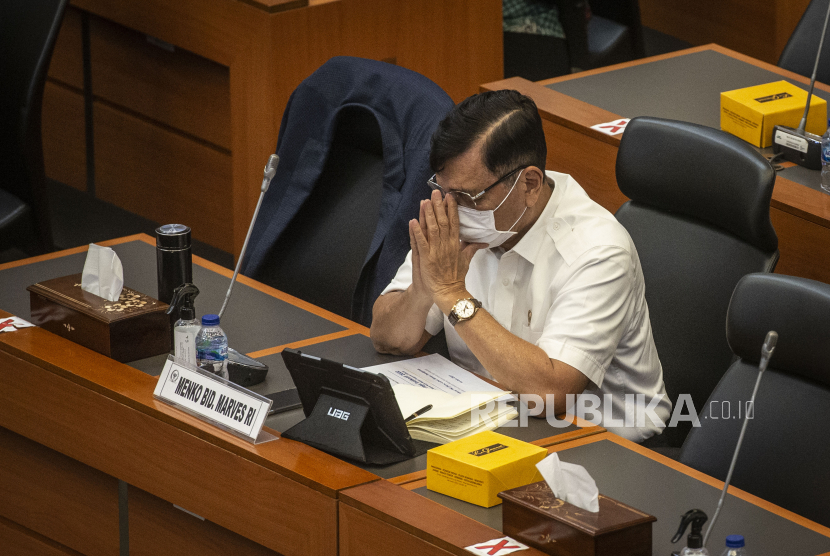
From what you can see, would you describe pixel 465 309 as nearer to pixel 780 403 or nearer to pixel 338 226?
pixel 780 403

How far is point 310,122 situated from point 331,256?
330 millimetres

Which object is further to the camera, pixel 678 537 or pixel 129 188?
pixel 129 188

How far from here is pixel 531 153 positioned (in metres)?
2.37

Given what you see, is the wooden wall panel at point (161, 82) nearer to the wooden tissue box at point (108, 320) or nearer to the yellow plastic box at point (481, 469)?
the wooden tissue box at point (108, 320)

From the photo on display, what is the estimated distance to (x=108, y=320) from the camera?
91.5 inches

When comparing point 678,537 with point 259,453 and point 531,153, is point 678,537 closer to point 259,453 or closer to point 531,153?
point 259,453

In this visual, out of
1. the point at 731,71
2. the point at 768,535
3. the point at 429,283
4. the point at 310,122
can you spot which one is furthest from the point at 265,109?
the point at 768,535

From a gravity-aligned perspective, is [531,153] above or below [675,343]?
above

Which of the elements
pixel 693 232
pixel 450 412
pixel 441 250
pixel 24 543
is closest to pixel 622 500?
pixel 450 412

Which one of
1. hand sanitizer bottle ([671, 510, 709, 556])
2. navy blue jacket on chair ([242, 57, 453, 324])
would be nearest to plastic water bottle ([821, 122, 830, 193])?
navy blue jacket on chair ([242, 57, 453, 324])

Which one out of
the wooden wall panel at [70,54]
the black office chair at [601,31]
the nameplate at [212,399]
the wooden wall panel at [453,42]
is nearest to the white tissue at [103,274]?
the nameplate at [212,399]

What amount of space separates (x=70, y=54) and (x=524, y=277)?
267 cm

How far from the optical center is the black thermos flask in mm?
2422

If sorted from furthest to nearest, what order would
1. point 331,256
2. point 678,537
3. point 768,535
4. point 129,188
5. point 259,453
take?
1. point 129,188
2. point 331,256
3. point 259,453
4. point 768,535
5. point 678,537
